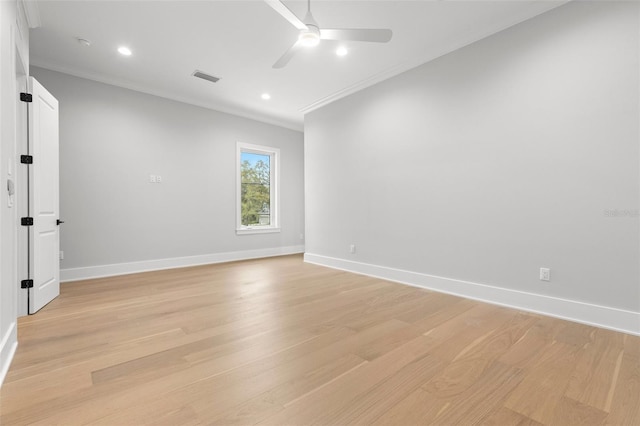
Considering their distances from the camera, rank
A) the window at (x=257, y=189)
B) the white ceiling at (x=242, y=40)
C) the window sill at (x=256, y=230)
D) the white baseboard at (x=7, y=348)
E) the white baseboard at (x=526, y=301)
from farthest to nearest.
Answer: the window at (x=257, y=189), the window sill at (x=256, y=230), the white ceiling at (x=242, y=40), the white baseboard at (x=526, y=301), the white baseboard at (x=7, y=348)

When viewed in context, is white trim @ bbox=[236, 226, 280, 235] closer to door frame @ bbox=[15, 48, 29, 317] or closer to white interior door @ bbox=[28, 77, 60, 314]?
white interior door @ bbox=[28, 77, 60, 314]

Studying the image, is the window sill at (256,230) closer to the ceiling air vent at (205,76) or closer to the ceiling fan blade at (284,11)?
the ceiling air vent at (205,76)

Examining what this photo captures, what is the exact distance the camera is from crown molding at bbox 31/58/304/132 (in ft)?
12.4

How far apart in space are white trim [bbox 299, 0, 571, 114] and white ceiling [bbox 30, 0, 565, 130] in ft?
0.03

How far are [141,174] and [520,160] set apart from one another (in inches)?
200

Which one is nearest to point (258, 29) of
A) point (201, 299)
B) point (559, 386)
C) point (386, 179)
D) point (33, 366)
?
point (386, 179)

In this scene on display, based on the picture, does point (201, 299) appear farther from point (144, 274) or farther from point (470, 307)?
point (470, 307)

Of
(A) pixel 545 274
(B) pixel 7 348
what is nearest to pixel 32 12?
(B) pixel 7 348

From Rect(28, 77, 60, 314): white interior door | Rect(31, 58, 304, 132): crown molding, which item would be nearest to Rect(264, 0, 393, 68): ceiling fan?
Rect(28, 77, 60, 314): white interior door

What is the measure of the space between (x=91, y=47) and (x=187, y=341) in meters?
3.58

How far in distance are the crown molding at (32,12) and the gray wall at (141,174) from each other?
1.16 meters

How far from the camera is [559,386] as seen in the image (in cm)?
155

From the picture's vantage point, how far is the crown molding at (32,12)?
256 cm

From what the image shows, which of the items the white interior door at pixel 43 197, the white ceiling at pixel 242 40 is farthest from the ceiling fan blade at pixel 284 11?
the white interior door at pixel 43 197
